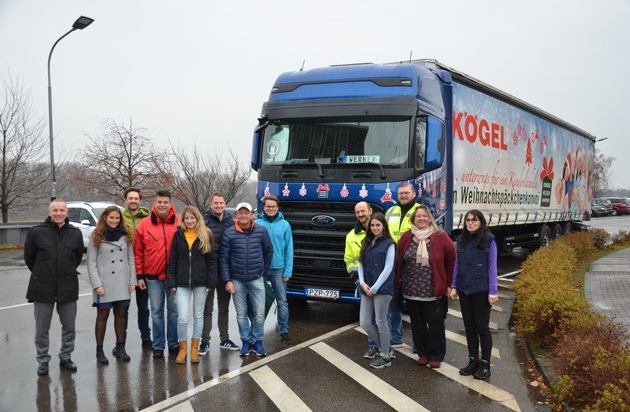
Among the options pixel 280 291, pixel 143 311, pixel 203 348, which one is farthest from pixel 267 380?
pixel 143 311

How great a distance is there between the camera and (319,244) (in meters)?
7.69

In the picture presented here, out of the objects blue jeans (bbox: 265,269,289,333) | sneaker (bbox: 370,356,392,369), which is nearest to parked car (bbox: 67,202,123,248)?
blue jeans (bbox: 265,269,289,333)

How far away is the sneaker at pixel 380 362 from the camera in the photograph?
5.92 meters

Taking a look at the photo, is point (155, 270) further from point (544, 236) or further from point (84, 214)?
point (84, 214)

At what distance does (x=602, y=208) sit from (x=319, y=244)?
5143 cm

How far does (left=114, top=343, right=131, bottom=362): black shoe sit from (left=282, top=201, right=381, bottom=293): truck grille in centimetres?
245

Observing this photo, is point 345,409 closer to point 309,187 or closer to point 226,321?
point 226,321

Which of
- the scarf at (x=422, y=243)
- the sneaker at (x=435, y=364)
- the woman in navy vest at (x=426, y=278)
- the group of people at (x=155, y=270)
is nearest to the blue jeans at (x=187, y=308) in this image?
the group of people at (x=155, y=270)

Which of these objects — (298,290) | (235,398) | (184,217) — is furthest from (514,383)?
Result: (184,217)

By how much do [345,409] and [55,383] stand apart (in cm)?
281

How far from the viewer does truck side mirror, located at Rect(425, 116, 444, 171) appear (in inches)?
301

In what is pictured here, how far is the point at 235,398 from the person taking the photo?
501 centimetres

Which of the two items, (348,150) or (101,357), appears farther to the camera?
(348,150)

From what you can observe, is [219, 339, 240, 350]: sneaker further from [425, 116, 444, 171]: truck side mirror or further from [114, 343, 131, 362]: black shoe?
[425, 116, 444, 171]: truck side mirror
